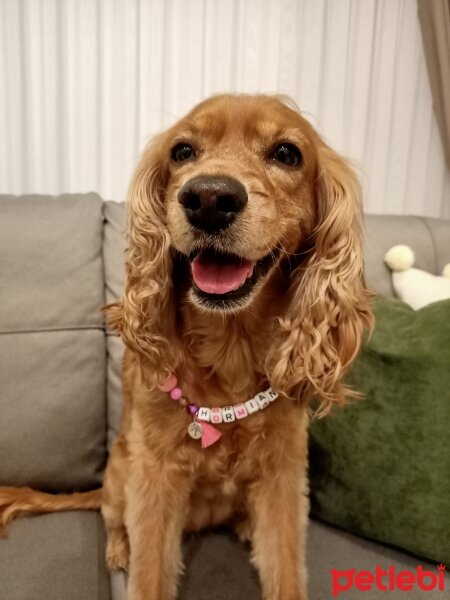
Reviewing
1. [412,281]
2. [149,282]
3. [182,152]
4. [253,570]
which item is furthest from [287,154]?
[253,570]

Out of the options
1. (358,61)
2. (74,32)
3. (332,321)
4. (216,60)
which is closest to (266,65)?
(216,60)

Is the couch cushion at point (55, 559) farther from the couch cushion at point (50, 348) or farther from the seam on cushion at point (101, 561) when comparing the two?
the couch cushion at point (50, 348)

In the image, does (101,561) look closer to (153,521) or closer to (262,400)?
(153,521)

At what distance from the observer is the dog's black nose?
0.71 m

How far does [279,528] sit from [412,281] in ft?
2.46

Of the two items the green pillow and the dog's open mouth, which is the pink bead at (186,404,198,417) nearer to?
the dog's open mouth

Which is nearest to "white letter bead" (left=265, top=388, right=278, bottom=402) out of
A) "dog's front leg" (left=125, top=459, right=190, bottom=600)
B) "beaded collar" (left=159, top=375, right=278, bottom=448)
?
"beaded collar" (left=159, top=375, right=278, bottom=448)

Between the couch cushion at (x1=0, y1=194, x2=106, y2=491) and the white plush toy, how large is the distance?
2.77 feet

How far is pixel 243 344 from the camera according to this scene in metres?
0.97

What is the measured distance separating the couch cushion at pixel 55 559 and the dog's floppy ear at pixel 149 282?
43 cm

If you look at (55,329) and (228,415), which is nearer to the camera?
(228,415)

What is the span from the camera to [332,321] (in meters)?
0.92

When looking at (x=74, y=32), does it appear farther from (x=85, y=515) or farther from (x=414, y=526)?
(x=414, y=526)

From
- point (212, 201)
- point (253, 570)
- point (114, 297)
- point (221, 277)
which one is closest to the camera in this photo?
point (212, 201)
